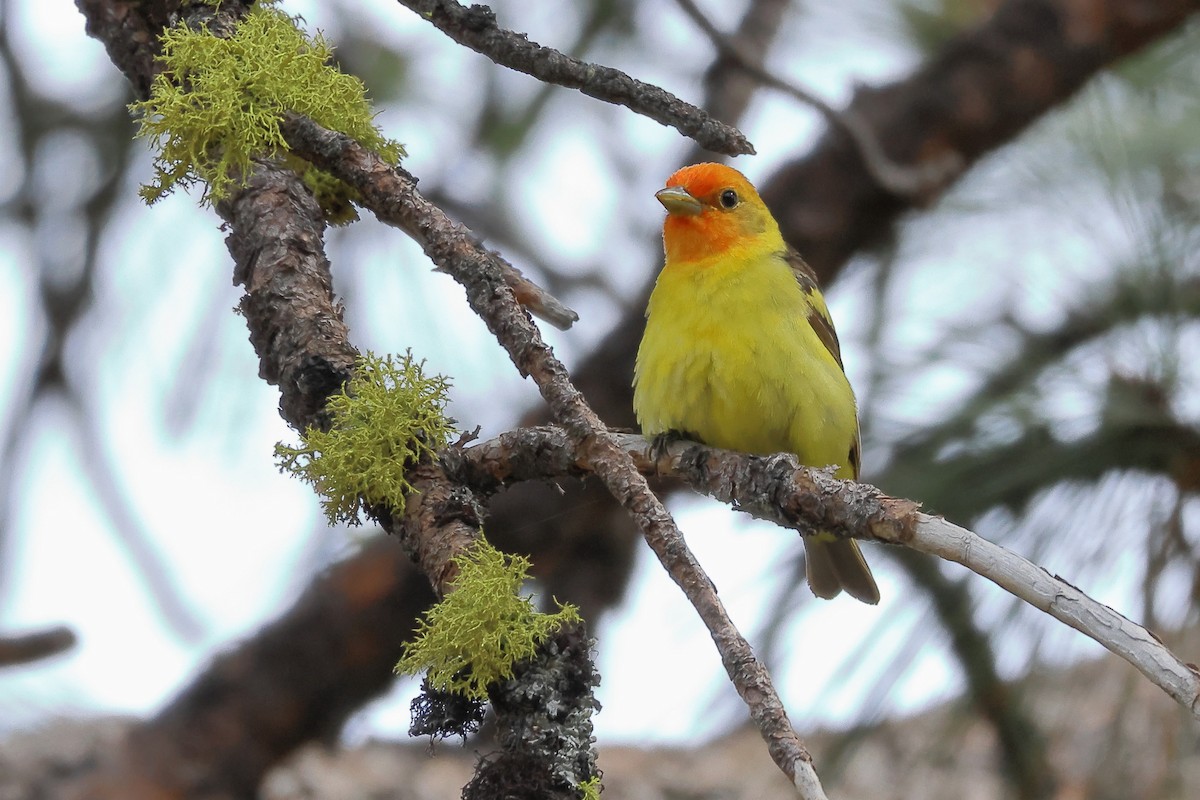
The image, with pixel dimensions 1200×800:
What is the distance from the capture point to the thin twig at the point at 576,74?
2.04m

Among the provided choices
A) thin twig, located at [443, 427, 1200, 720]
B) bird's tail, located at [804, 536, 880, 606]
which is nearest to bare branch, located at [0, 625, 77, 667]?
thin twig, located at [443, 427, 1200, 720]

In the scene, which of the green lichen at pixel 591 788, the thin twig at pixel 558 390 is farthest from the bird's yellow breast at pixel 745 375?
the green lichen at pixel 591 788

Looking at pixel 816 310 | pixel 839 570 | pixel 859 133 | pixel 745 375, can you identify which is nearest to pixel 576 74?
pixel 745 375

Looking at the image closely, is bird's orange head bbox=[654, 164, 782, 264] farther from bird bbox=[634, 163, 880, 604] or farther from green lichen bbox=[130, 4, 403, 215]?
green lichen bbox=[130, 4, 403, 215]

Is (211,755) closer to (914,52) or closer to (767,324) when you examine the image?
(767,324)

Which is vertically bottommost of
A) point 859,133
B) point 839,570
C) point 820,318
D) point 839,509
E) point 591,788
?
point 591,788

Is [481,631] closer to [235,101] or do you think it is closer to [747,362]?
[235,101]

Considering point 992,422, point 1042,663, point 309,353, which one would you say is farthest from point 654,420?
point 309,353

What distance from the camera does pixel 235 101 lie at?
2.41 m

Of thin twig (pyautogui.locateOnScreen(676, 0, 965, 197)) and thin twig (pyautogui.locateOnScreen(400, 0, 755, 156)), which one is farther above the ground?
thin twig (pyautogui.locateOnScreen(676, 0, 965, 197))

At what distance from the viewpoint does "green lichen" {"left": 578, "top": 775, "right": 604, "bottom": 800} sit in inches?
69.3

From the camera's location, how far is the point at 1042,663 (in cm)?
354

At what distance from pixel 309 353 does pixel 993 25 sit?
355cm

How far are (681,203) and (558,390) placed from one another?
2.24m
